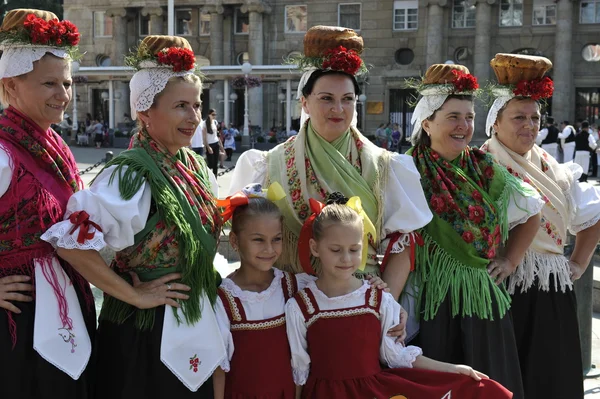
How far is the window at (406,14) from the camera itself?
34344 millimetres

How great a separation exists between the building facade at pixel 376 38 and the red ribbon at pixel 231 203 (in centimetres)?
2561

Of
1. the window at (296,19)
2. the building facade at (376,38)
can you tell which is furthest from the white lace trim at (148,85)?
the window at (296,19)

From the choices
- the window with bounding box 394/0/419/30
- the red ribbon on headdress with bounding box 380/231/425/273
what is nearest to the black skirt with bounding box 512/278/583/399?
the red ribbon on headdress with bounding box 380/231/425/273

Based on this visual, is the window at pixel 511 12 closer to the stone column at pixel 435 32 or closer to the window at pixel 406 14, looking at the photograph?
the stone column at pixel 435 32

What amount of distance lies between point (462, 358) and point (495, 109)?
59.9 inches

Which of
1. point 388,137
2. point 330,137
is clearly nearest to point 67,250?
point 330,137

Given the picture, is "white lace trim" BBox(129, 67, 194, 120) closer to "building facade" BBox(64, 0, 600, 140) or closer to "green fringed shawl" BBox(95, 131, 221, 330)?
"green fringed shawl" BBox(95, 131, 221, 330)

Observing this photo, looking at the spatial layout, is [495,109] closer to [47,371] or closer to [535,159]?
[535,159]

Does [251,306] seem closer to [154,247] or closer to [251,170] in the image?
[154,247]

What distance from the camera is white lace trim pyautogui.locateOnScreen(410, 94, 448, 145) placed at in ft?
11.7

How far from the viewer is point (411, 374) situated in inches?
117

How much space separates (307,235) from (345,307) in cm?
36

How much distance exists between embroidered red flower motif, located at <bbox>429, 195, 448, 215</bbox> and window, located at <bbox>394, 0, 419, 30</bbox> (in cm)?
3232

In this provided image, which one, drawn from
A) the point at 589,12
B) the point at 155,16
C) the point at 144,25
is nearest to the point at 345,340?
the point at 589,12
